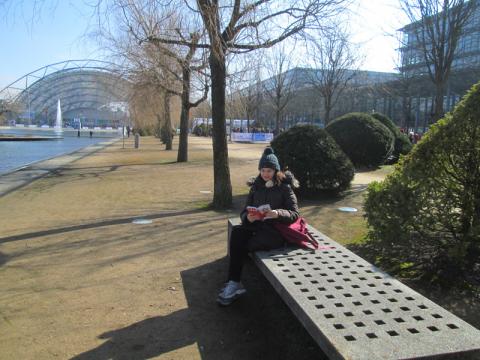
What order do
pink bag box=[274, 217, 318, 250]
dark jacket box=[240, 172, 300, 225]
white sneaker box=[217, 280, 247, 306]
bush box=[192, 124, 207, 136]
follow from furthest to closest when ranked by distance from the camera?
bush box=[192, 124, 207, 136] < dark jacket box=[240, 172, 300, 225] < pink bag box=[274, 217, 318, 250] < white sneaker box=[217, 280, 247, 306]

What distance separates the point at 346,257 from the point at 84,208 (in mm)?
6476

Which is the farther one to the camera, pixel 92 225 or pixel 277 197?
pixel 92 225

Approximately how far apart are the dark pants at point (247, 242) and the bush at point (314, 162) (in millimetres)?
5228

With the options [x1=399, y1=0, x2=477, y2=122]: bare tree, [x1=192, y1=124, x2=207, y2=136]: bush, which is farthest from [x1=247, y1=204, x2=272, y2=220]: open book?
[x1=192, y1=124, x2=207, y2=136]: bush

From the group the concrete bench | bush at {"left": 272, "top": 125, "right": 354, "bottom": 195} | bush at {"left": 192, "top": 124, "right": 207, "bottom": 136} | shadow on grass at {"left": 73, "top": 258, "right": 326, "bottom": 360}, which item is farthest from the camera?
bush at {"left": 192, "top": 124, "right": 207, "bottom": 136}

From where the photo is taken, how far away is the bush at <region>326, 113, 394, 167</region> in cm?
1684

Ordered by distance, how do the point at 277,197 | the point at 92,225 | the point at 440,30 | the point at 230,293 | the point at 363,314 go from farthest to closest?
the point at 440,30
the point at 92,225
the point at 277,197
the point at 230,293
the point at 363,314

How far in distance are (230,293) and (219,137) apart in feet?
16.3

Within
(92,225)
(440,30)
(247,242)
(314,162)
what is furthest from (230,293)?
(440,30)

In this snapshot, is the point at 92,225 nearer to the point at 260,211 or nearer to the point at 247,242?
the point at 247,242

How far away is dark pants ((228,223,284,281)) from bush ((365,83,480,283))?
1.30 metres

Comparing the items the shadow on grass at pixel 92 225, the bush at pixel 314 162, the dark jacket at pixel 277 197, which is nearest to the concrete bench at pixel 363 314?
the dark jacket at pixel 277 197

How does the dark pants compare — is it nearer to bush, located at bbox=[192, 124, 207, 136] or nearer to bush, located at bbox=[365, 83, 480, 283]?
bush, located at bbox=[365, 83, 480, 283]

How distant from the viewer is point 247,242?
4.33 metres
